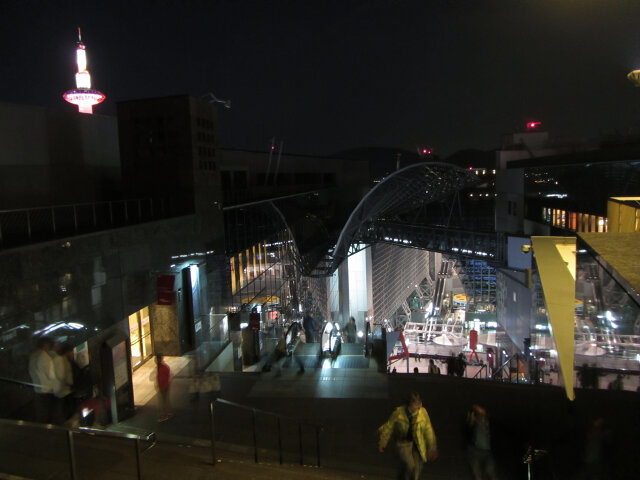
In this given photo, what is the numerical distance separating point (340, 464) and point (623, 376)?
152 inches

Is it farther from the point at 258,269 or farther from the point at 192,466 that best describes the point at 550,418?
the point at 258,269

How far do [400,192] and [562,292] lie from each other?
80.7 ft

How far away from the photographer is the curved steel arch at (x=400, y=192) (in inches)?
1086

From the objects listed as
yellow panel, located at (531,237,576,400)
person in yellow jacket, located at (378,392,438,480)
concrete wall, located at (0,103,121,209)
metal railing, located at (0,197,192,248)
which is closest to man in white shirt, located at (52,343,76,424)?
metal railing, located at (0,197,192,248)

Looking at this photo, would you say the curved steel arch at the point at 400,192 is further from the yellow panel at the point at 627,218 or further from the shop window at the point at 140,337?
the yellow panel at the point at 627,218

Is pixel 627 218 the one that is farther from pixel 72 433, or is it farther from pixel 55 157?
pixel 55 157

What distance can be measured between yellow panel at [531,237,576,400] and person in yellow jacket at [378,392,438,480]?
209 centimetres

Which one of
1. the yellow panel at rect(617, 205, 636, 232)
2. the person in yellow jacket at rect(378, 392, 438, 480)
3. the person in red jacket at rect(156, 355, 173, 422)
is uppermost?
the yellow panel at rect(617, 205, 636, 232)

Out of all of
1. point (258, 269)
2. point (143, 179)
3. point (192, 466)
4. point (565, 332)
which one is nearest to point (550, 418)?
point (565, 332)

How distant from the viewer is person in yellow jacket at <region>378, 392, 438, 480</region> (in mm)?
5418

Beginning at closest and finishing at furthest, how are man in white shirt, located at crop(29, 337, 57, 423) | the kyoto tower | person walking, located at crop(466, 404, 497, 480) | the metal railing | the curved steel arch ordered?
person walking, located at crop(466, 404, 497, 480)
man in white shirt, located at crop(29, 337, 57, 423)
the metal railing
the kyoto tower
the curved steel arch

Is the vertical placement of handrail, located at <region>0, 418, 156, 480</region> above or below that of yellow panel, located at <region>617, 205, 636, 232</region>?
below

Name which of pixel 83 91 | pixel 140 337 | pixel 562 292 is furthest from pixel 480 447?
pixel 83 91

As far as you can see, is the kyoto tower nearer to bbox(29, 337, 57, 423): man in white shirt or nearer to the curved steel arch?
the curved steel arch
